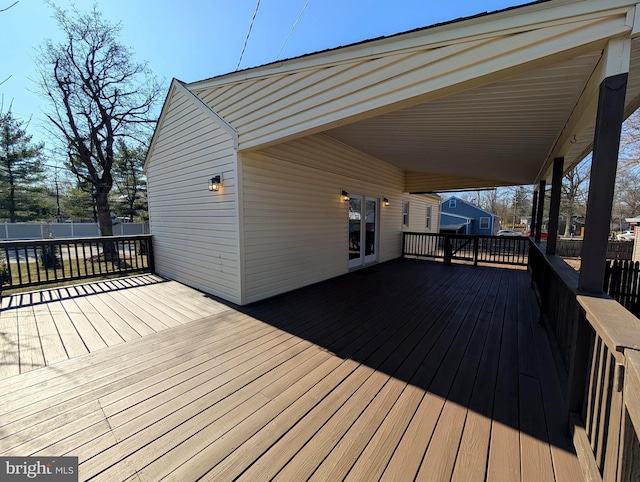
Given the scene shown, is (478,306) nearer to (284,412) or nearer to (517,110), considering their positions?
(517,110)

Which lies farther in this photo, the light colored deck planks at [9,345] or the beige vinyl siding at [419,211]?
the beige vinyl siding at [419,211]

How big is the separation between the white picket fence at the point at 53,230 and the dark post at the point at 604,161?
2077cm

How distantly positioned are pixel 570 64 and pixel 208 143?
183 inches

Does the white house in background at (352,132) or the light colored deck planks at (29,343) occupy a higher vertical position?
the white house in background at (352,132)

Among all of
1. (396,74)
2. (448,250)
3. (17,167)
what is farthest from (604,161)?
(17,167)

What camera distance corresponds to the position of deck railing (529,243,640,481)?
1054mm

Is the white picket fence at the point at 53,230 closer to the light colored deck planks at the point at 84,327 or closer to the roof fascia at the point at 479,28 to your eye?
the light colored deck planks at the point at 84,327

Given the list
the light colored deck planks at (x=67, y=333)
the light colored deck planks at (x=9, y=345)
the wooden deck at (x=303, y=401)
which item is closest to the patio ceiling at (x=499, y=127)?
the wooden deck at (x=303, y=401)

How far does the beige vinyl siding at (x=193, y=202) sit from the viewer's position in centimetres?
422

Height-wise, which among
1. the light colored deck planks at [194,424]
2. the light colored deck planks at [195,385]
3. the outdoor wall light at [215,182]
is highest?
the outdoor wall light at [215,182]

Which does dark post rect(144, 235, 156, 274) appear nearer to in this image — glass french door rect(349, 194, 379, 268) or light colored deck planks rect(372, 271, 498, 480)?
glass french door rect(349, 194, 379, 268)

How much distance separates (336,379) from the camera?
7.38ft

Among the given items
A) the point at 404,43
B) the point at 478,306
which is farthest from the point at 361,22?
the point at 478,306

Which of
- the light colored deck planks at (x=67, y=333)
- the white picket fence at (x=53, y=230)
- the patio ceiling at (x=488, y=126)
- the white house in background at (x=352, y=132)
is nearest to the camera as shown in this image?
the white house in background at (x=352, y=132)
